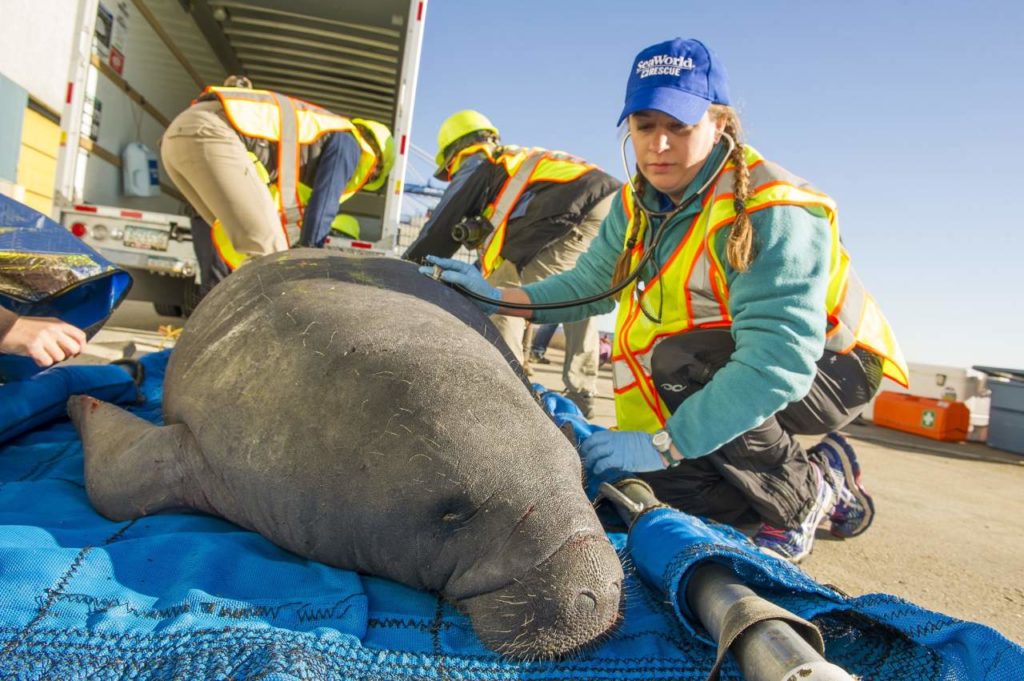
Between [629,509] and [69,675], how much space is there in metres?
1.66

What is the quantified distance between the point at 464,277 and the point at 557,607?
1.73 metres

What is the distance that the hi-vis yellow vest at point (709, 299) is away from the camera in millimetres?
2887

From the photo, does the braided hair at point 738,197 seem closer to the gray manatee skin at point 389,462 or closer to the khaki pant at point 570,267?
the gray manatee skin at point 389,462

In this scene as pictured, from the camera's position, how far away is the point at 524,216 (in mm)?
5930

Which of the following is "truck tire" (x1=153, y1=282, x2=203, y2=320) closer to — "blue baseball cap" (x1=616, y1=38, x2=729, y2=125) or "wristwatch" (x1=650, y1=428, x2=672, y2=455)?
"blue baseball cap" (x1=616, y1=38, x2=729, y2=125)

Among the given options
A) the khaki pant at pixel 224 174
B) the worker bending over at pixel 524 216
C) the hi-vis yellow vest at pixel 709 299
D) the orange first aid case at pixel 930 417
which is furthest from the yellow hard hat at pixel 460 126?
the orange first aid case at pixel 930 417

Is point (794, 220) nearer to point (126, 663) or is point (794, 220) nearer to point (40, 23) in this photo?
point (126, 663)

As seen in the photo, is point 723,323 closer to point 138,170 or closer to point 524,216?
point 524,216

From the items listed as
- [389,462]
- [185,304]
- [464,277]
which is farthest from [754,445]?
[185,304]

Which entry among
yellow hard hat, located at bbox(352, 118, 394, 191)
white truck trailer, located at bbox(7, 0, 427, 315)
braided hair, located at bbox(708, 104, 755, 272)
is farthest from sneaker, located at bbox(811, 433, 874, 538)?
white truck trailer, located at bbox(7, 0, 427, 315)

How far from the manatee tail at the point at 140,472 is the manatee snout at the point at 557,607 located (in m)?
1.14

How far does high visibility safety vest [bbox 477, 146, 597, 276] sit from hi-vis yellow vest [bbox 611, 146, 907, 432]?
85.0 inches

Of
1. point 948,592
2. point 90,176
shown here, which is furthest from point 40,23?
point 948,592

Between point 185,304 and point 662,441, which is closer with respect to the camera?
point 662,441
